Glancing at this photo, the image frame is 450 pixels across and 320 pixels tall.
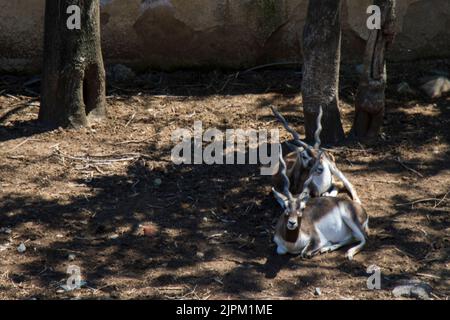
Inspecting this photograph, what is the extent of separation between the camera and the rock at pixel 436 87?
34.4 ft

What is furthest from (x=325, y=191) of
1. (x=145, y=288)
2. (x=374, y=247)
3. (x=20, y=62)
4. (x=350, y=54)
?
(x=20, y=62)

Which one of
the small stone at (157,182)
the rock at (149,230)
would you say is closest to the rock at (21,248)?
the rock at (149,230)

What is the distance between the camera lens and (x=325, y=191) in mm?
8555

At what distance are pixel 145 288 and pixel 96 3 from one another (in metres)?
3.55

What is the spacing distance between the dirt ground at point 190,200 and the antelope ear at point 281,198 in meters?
0.09

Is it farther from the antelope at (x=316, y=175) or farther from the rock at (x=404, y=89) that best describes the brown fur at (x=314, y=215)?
the rock at (x=404, y=89)

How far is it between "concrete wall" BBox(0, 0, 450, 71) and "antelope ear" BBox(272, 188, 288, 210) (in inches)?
119

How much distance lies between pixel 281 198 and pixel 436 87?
3462 millimetres

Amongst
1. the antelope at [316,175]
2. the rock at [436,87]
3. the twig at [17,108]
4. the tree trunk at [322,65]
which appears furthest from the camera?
the rock at [436,87]

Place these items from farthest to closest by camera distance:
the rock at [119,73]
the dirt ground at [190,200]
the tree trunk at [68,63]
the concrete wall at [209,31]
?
the rock at [119,73]
the concrete wall at [209,31]
the tree trunk at [68,63]
the dirt ground at [190,200]

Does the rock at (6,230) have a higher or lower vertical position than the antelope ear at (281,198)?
lower

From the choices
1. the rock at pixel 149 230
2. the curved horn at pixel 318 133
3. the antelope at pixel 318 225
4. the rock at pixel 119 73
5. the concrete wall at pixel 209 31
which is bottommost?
the rock at pixel 149 230

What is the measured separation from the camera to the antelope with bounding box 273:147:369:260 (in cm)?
758

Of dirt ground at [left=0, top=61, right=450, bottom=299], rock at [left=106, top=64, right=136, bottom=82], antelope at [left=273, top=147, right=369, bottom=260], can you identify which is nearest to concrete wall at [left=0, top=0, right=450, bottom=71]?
rock at [left=106, top=64, right=136, bottom=82]
